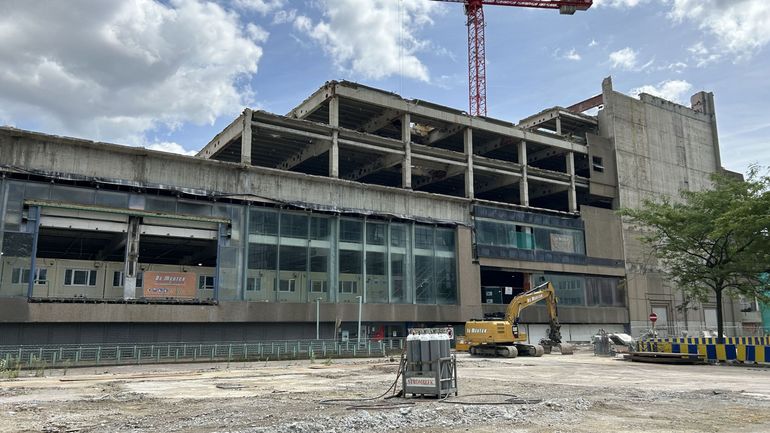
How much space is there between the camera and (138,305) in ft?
124

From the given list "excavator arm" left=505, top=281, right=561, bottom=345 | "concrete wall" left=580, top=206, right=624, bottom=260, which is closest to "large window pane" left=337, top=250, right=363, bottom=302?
"excavator arm" left=505, top=281, right=561, bottom=345

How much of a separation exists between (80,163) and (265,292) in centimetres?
1482

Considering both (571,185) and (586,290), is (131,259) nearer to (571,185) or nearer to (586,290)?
(586,290)

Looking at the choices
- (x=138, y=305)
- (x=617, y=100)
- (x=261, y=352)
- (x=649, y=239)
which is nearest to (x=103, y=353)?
(x=138, y=305)

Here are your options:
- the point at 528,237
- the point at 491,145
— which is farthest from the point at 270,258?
the point at 491,145

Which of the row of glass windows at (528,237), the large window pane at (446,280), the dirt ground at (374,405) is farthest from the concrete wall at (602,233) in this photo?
the dirt ground at (374,405)

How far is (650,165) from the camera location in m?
69.9

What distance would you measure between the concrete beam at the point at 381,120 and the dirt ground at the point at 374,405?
3280 centimetres

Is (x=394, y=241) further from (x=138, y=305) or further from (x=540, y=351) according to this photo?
(x=138, y=305)

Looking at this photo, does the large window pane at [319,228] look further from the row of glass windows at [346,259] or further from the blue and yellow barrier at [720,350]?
the blue and yellow barrier at [720,350]

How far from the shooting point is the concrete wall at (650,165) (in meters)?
66.1

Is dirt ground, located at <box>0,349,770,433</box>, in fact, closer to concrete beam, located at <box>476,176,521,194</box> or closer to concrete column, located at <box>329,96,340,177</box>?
concrete column, located at <box>329,96,340,177</box>

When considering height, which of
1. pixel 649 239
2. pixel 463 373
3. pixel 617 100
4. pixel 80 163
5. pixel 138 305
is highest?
pixel 617 100

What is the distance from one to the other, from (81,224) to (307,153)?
21.6m
